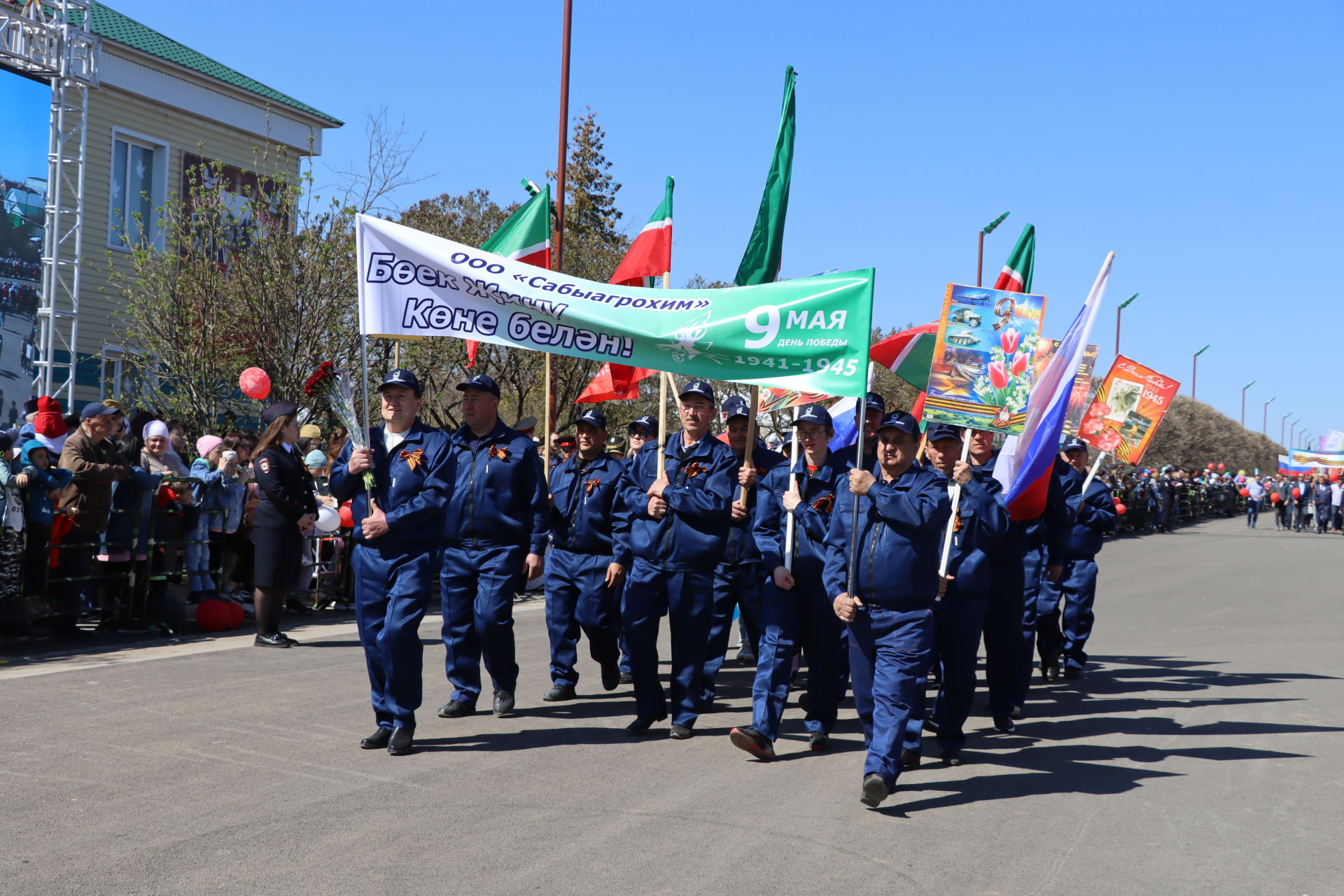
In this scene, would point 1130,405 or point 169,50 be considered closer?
point 1130,405

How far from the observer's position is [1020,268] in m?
8.65

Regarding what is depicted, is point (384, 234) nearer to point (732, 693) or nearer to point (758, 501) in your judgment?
point (758, 501)

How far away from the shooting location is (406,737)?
21.8ft

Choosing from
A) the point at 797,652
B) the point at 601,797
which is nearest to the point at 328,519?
the point at 797,652

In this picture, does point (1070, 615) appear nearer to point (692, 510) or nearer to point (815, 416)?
point (815, 416)

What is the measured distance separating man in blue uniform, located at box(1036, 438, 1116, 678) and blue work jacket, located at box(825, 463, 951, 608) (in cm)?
401

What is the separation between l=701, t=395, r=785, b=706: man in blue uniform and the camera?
7.56m

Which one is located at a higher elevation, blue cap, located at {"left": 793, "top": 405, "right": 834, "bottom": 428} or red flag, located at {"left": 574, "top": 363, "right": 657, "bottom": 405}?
red flag, located at {"left": 574, "top": 363, "right": 657, "bottom": 405}

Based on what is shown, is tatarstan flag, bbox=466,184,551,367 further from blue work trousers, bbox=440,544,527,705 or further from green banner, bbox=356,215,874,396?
blue work trousers, bbox=440,544,527,705

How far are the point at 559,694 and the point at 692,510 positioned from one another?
1.95 metres

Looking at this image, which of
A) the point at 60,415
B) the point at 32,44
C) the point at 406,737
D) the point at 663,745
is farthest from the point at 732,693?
the point at 32,44

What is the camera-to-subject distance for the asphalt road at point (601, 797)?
482cm

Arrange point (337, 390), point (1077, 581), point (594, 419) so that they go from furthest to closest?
point (1077, 581)
point (594, 419)
point (337, 390)

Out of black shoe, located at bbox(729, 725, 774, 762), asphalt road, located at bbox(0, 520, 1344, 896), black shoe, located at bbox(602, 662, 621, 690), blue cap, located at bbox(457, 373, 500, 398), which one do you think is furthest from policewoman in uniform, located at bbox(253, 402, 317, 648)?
black shoe, located at bbox(729, 725, 774, 762)
